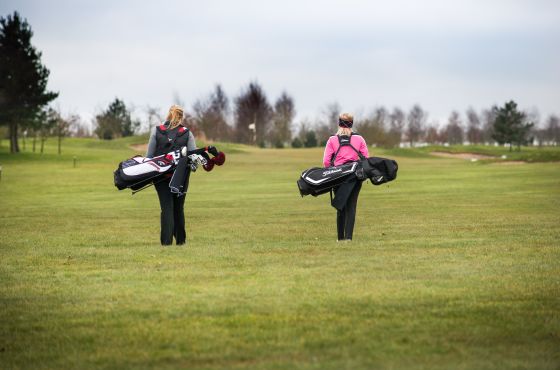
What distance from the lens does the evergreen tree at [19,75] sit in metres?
79.4

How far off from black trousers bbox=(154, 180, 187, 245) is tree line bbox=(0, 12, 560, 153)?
67.0 metres

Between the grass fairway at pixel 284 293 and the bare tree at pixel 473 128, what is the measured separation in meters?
152

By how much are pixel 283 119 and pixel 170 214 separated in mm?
124580

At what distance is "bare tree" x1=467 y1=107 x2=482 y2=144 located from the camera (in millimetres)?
171000

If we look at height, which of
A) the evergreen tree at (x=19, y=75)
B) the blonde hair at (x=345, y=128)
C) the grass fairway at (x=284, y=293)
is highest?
the evergreen tree at (x=19, y=75)

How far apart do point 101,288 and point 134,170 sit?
168 inches

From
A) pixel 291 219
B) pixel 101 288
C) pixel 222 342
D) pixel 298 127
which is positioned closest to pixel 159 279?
pixel 101 288

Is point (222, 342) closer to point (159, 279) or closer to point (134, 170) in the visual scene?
point (159, 279)

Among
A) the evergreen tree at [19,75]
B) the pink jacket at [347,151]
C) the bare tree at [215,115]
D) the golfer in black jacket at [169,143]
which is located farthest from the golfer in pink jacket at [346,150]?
the bare tree at [215,115]

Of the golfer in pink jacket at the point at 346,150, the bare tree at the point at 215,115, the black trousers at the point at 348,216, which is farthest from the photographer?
the bare tree at the point at 215,115

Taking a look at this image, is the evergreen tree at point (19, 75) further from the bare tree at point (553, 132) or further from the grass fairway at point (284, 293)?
the bare tree at point (553, 132)

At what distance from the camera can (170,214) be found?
15.0 meters

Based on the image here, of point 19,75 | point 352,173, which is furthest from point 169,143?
point 19,75

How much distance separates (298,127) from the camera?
5787 inches
